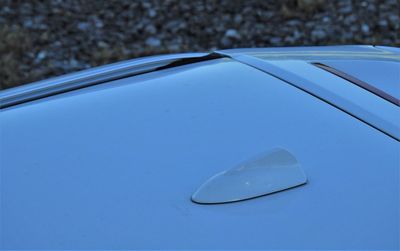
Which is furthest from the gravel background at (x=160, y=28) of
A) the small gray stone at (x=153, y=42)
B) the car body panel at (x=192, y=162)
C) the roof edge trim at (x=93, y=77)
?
the car body panel at (x=192, y=162)


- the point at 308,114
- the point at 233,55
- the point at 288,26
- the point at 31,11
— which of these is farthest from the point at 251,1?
the point at 308,114

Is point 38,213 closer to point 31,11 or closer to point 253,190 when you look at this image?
point 253,190

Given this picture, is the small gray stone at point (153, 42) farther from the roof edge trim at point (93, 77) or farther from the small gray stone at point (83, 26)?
the roof edge trim at point (93, 77)

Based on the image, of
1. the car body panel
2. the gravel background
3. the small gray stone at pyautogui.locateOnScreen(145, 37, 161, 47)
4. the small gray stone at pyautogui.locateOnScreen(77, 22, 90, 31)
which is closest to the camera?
the car body panel

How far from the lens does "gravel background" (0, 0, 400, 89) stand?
5250 mm

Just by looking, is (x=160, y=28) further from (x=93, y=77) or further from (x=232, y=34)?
(x=93, y=77)

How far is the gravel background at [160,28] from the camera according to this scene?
17.2ft

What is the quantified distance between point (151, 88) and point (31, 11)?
15.3 ft

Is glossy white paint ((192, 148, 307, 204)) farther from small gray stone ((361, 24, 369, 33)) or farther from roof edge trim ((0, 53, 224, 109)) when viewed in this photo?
small gray stone ((361, 24, 369, 33))

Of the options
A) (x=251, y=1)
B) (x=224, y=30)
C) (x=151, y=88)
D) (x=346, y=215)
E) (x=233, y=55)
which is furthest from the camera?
(x=251, y=1)

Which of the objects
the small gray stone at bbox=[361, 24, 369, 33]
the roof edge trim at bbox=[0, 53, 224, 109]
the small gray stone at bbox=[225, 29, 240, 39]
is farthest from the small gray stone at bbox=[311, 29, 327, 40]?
the roof edge trim at bbox=[0, 53, 224, 109]

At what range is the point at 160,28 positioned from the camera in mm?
5656

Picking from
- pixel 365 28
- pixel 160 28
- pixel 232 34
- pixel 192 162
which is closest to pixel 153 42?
pixel 160 28

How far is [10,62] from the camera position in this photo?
505 cm
